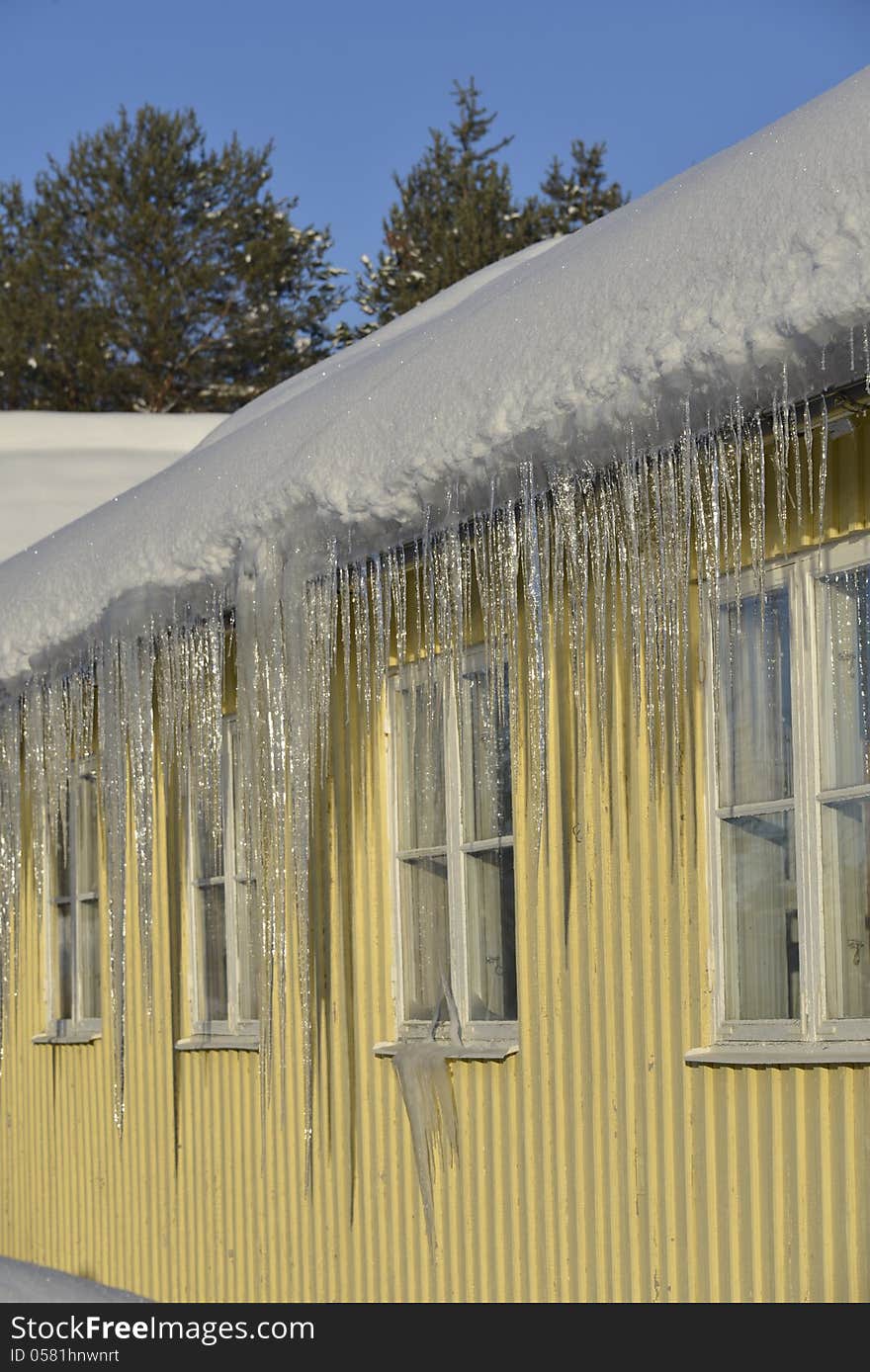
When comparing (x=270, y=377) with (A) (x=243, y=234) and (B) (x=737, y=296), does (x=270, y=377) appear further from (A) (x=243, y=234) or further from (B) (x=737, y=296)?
(B) (x=737, y=296)

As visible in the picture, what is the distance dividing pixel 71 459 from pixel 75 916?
28.2ft

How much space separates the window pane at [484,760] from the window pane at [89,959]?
3595 mm

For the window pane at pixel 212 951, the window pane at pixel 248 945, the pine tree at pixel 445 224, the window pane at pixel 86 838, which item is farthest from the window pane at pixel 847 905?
the pine tree at pixel 445 224

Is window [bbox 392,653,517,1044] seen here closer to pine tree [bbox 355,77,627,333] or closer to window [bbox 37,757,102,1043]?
window [bbox 37,757,102,1043]

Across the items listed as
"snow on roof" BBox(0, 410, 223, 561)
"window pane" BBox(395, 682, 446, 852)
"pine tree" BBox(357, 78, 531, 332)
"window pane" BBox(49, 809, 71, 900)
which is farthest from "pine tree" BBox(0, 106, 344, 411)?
"window pane" BBox(395, 682, 446, 852)

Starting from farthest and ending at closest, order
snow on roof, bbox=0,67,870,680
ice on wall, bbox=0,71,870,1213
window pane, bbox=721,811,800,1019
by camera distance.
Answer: window pane, bbox=721,811,800,1019
ice on wall, bbox=0,71,870,1213
snow on roof, bbox=0,67,870,680

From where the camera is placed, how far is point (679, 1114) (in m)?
4.96

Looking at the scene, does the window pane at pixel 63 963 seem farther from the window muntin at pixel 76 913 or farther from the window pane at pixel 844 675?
the window pane at pixel 844 675

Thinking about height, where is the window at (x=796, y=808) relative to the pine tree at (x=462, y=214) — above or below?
below

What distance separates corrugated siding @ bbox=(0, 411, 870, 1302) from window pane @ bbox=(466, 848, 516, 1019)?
7.9 inches

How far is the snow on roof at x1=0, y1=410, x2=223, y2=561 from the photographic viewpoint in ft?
53.3

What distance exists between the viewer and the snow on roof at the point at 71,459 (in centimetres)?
1625

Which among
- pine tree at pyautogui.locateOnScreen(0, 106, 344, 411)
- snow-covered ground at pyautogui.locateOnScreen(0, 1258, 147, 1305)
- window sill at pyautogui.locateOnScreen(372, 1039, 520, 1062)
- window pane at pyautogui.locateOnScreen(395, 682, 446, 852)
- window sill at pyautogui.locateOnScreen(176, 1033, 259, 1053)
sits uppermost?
pine tree at pyautogui.locateOnScreen(0, 106, 344, 411)

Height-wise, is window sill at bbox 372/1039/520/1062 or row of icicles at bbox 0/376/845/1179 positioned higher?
row of icicles at bbox 0/376/845/1179
